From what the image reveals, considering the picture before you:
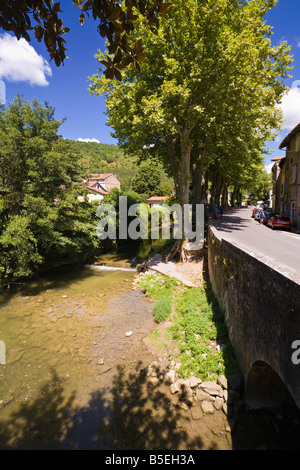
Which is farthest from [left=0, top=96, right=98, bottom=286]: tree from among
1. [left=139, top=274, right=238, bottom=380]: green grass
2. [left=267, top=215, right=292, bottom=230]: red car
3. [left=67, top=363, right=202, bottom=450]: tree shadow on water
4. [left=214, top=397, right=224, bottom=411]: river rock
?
[left=267, top=215, right=292, bottom=230]: red car

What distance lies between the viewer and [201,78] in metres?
12.7

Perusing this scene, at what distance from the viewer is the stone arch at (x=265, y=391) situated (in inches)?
198

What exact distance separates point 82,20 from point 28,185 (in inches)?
498

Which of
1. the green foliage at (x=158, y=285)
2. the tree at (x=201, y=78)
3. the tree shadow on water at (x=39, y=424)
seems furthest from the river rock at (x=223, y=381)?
the tree at (x=201, y=78)

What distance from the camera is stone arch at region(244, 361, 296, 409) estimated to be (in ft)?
16.5

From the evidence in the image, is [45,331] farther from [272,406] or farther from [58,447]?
[272,406]

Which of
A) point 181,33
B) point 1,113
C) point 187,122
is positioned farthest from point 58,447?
point 181,33

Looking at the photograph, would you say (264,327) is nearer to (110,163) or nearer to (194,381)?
(194,381)

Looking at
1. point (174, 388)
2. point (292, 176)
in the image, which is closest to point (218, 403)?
point (174, 388)

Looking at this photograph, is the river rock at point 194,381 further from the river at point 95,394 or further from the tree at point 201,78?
the tree at point 201,78

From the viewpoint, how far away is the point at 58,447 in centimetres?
495

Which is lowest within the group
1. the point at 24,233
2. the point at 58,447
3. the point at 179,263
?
the point at 58,447

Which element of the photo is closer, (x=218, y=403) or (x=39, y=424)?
(x=39, y=424)

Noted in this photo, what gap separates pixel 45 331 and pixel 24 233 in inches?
223
